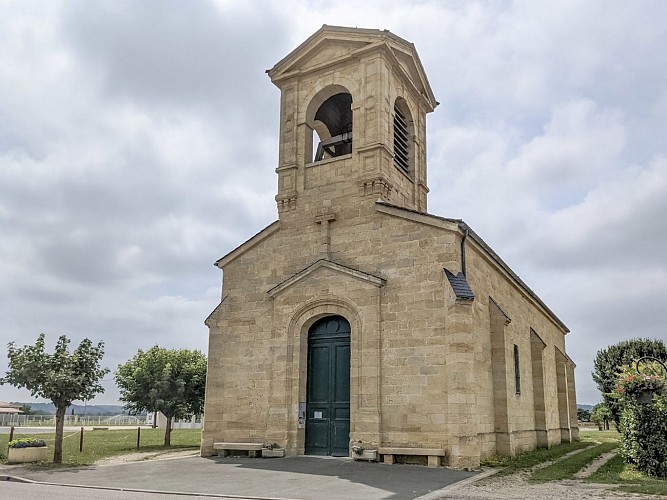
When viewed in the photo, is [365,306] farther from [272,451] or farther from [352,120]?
[352,120]

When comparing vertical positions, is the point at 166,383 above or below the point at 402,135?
below

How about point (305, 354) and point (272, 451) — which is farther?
point (305, 354)

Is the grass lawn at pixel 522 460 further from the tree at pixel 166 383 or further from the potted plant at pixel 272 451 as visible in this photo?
the tree at pixel 166 383

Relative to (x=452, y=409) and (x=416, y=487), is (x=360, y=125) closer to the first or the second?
(x=452, y=409)

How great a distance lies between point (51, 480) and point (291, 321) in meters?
7.34

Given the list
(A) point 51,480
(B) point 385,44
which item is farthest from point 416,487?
(B) point 385,44

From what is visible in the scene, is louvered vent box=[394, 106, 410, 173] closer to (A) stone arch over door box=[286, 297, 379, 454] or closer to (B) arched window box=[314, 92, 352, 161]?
(B) arched window box=[314, 92, 352, 161]

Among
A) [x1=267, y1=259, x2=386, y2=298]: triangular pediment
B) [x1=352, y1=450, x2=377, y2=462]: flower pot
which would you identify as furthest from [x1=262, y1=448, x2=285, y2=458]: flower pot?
[x1=267, y1=259, x2=386, y2=298]: triangular pediment

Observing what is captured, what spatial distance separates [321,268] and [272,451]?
208 inches

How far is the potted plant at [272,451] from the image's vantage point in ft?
54.4

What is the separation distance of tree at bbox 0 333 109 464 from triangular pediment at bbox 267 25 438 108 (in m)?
11.1

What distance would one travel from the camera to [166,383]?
25391 mm

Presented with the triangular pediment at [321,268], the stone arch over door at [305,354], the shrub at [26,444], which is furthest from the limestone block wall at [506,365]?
the shrub at [26,444]

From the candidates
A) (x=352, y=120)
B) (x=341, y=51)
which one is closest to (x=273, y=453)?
(x=352, y=120)
